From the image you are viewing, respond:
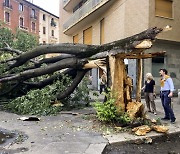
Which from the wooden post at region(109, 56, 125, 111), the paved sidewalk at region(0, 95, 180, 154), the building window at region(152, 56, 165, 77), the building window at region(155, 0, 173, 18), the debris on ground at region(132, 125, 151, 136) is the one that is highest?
the building window at region(155, 0, 173, 18)

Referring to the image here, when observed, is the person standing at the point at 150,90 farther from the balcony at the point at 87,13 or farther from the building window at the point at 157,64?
the balcony at the point at 87,13

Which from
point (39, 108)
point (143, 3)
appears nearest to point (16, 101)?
point (39, 108)

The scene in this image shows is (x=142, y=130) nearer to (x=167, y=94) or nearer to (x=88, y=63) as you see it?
(x=167, y=94)

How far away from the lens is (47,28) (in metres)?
57.9

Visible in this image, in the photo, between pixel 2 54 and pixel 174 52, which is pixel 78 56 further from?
pixel 174 52

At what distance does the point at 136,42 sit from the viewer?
7.03 m

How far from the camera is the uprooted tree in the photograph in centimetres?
727

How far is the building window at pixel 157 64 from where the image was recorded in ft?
59.2

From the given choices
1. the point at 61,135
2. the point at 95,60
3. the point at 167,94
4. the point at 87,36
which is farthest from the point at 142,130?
the point at 87,36

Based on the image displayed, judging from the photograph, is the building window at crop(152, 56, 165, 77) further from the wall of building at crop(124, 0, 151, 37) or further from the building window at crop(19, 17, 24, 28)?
the building window at crop(19, 17, 24, 28)

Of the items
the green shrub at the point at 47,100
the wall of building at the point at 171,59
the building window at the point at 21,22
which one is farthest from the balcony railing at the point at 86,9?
the building window at the point at 21,22

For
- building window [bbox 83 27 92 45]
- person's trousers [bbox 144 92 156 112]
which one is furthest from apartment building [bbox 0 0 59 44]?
person's trousers [bbox 144 92 156 112]

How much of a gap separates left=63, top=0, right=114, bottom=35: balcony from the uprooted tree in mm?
9112

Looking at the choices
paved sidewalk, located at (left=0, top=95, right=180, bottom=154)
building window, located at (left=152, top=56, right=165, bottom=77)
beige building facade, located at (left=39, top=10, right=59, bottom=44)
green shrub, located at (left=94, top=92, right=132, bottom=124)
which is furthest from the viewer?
beige building facade, located at (left=39, top=10, right=59, bottom=44)
